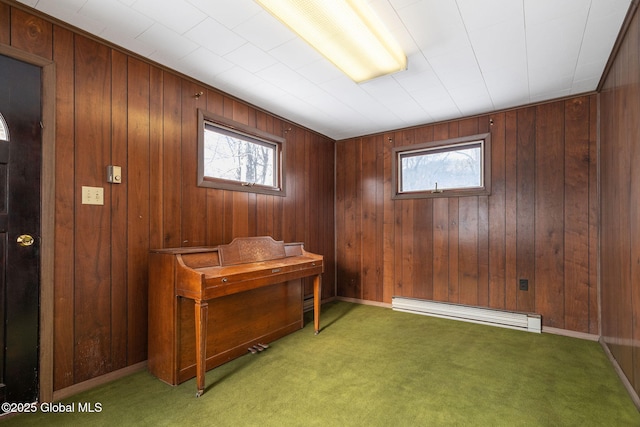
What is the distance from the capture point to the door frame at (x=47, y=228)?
183cm

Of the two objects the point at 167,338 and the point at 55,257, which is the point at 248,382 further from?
the point at 55,257

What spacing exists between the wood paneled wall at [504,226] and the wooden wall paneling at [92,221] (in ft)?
9.83

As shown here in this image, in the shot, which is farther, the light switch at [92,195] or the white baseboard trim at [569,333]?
the white baseboard trim at [569,333]

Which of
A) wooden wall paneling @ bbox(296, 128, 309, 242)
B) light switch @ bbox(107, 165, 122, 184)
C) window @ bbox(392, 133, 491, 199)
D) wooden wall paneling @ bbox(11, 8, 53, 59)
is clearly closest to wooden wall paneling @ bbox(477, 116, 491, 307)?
window @ bbox(392, 133, 491, 199)

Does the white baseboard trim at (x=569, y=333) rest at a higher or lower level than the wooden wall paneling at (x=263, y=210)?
lower

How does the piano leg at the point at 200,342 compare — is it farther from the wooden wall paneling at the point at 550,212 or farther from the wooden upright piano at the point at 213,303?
the wooden wall paneling at the point at 550,212

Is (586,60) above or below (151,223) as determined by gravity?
above

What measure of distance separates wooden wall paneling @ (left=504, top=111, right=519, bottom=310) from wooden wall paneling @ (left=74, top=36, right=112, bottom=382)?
3694 millimetres

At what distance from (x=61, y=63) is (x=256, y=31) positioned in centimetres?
125

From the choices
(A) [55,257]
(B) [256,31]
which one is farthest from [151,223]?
(B) [256,31]

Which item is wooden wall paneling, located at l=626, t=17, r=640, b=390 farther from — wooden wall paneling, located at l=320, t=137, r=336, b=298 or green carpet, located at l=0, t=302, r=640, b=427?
wooden wall paneling, located at l=320, t=137, r=336, b=298

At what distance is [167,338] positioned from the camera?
2.10 m

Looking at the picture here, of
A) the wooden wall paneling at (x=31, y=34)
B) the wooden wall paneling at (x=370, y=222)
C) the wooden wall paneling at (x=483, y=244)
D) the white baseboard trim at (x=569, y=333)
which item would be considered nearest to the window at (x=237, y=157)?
the wooden wall paneling at (x=31, y=34)

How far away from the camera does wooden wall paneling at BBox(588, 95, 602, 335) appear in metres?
2.88
